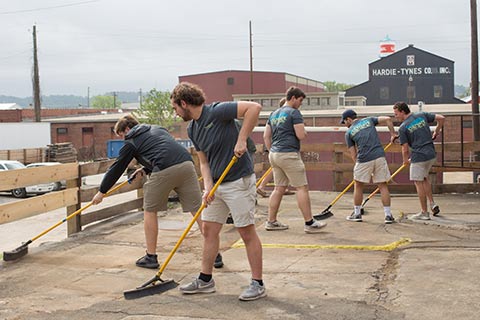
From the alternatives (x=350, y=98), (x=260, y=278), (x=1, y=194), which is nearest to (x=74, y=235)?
(x=260, y=278)

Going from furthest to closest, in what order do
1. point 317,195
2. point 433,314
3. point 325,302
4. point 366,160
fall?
point 317,195
point 366,160
point 325,302
point 433,314

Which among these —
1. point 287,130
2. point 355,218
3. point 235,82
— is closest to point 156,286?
point 287,130

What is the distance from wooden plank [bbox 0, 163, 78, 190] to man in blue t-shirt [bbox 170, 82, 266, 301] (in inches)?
102

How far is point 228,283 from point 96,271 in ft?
4.70

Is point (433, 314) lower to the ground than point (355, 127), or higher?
lower

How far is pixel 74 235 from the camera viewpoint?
25.7ft

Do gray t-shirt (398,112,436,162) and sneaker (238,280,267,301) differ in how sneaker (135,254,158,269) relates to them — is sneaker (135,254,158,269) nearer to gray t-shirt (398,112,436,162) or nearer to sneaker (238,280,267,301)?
sneaker (238,280,267,301)

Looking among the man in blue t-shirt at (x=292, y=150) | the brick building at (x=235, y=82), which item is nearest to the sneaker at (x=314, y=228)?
the man in blue t-shirt at (x=292, y=150)

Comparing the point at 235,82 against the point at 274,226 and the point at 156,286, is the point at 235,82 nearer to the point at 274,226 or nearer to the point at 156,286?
the point at 274,226

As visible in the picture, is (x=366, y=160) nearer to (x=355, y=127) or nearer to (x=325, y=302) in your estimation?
(x=355, y=127)

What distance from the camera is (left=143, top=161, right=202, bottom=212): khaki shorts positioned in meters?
6.10

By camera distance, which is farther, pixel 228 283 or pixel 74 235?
pixel 74 235

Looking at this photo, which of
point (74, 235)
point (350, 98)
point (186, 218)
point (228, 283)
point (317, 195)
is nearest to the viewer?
point (228, 283)

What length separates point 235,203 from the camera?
4.91 meters
